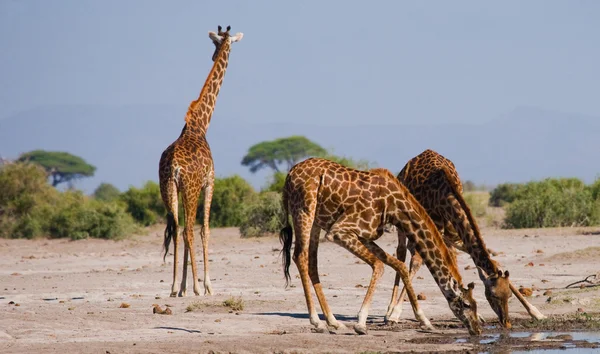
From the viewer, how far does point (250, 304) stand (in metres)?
13.4

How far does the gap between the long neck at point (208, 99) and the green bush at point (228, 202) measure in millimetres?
10796

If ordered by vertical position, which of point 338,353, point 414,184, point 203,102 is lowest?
point 338,353

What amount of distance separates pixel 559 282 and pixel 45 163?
5311cm

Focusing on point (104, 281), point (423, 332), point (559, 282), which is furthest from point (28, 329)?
point (559, 282)

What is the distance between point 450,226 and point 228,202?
17032mm

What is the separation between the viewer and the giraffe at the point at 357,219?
11047 millimetres

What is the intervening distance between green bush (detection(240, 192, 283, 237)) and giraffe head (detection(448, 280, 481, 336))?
13.8 metres

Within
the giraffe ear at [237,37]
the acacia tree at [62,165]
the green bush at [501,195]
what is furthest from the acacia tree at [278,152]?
the giraffe ear at [237,37]

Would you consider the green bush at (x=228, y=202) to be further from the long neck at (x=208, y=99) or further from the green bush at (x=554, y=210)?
the long neck at (x=208, y=99)

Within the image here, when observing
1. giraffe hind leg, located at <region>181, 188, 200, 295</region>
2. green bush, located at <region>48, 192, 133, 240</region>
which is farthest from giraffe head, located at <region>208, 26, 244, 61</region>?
green bush, located at <region>48, 192, 133, 240</region>

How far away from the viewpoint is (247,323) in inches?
468

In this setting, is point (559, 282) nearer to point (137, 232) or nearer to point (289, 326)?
point (289, 326)

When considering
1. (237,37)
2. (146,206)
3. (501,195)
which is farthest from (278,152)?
(237,37)

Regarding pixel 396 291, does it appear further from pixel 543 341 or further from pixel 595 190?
pixel 595 190
